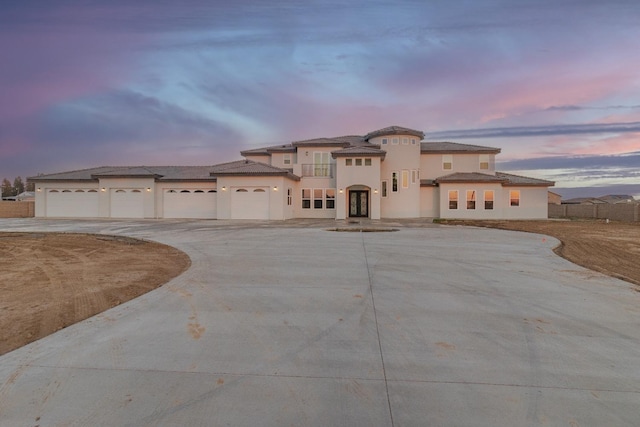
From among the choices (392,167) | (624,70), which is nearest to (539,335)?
(624,70)

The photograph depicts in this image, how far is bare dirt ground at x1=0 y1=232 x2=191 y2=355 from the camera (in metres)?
4.56

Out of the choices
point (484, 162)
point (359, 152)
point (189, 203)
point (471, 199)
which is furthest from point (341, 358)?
Answer: point (484, 162)

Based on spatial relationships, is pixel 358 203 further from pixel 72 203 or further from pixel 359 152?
pixel 72 203

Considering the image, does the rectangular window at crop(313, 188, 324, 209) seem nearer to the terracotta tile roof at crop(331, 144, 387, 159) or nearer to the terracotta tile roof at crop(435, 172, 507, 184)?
the terracotta tile roof at crop(331, 144, 387, 159)

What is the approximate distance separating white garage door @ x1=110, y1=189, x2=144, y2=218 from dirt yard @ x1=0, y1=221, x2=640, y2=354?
1604 centimetres

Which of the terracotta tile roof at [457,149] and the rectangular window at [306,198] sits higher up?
the terracotta tile roof at [457,149]

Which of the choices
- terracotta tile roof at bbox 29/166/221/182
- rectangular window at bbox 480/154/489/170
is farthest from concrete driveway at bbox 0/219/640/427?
rectangular window at bbox 480/154/489/170

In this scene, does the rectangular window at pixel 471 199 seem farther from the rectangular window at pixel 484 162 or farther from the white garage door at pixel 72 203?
the white garage door at pixel 72 203

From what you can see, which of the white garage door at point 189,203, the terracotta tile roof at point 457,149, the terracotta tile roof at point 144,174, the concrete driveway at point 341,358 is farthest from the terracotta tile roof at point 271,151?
the concrete driveway at point 341,358

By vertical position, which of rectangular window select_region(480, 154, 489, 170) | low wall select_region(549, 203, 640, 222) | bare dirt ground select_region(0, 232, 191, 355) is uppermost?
rectangular window select_region(480, 154, 489, 170)

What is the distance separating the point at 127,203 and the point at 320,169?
57.0 ft

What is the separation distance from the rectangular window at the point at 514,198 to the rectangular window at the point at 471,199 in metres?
3.76

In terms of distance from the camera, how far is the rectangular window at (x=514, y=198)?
30.5m

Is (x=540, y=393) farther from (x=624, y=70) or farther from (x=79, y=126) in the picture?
(x=79, y=126)
